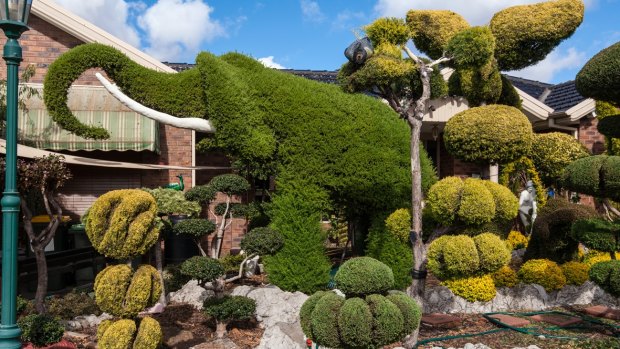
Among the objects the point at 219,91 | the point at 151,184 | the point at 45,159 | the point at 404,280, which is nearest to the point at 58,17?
the point at 151,184

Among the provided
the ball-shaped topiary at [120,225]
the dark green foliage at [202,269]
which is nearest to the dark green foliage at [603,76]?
the dark green foliage at [202,269]

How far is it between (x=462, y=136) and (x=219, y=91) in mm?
2938

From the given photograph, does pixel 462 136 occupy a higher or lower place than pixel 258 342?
higher

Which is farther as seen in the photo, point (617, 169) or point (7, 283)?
point (617, 169)

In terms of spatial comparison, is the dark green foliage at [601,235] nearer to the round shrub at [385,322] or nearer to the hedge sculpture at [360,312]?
the hedge sculpture at [360,312]

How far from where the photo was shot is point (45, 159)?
6.75 metres

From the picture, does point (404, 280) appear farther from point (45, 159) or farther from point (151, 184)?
point (151, 184)

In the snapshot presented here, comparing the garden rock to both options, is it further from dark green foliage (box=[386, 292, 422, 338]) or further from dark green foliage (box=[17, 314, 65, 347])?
dark green foliage (box=[386, 292, 422, 338])

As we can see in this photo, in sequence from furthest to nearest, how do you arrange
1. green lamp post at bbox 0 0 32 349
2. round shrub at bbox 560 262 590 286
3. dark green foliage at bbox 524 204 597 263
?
dark green foliage at bbox 524 204 597 263, round shrub at bbox 560 262 590 286, green lamp post at bbox 0 0 32 349

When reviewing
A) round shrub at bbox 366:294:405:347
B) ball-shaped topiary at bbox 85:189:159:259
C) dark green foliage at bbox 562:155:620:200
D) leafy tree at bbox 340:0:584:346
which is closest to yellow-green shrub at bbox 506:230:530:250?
leafy tree at bbox 340:0:584:346

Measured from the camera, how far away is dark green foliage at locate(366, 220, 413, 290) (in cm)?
670

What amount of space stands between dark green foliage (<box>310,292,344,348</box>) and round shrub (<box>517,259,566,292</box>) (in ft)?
15.7

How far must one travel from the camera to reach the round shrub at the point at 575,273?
25.8 feet

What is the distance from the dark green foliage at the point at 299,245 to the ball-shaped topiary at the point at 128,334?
6.67 feet
